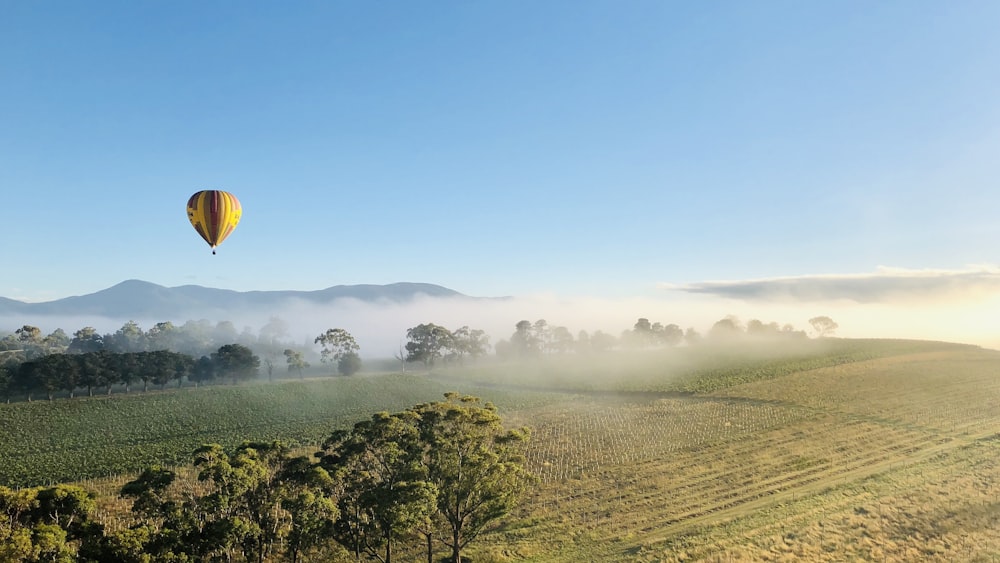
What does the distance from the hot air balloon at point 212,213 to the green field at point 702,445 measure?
2406cm

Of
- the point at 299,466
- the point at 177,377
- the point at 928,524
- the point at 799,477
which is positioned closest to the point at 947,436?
the point at 799,477

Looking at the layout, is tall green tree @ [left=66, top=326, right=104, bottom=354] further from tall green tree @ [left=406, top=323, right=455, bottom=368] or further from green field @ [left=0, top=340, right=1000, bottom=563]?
tall green tree @ [left=406, top=323, right=455, bottom=368]

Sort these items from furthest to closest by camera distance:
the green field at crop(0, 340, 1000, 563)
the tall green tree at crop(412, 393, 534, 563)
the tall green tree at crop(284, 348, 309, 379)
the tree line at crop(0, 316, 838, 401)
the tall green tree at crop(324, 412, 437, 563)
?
the tall green tree at crop(284, 348, 309, 379) → the tree line at crop(0, 316, 838, 401) → the green field at crop(0, 340, 1000, 563) → the tall green tree at crop(412, 393, 534, 563) → the tall green tree at crop(324, 412, 437, 563)

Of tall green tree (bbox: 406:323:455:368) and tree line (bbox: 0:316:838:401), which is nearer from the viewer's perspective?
tree line (bbox: 0:316:838:401)

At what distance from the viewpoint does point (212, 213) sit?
4372cm

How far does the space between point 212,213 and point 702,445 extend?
181 feet

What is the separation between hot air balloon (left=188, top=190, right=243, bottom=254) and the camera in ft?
143

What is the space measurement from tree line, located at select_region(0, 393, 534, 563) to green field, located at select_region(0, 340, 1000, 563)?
625 centimetres

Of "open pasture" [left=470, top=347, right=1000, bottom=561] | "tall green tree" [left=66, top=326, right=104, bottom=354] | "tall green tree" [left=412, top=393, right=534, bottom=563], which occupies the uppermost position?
"tall green tree" [left=66, top=326, right=104, bottom=354]

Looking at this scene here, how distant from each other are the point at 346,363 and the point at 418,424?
323 feet

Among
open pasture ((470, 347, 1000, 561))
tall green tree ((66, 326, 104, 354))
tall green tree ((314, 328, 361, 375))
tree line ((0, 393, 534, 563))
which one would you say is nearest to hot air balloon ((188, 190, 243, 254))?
tree line ((0, 393, 534, 563))

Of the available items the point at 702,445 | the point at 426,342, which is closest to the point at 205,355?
the point at 426,342

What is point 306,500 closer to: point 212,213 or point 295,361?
point 212,213

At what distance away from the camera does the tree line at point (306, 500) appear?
21156mm
